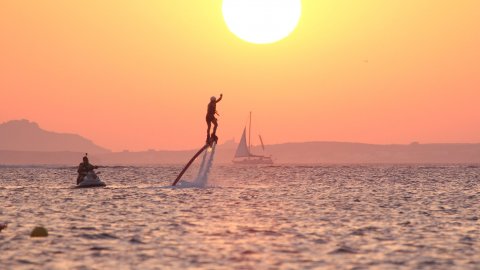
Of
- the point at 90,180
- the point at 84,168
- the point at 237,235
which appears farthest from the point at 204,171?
the point at 237,235

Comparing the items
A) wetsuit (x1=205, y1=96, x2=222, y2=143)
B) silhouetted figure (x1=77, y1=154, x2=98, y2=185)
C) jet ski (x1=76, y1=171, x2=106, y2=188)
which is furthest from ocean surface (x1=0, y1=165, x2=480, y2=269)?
jet ski (x1=76, y1=171, x2=106, y2=188)

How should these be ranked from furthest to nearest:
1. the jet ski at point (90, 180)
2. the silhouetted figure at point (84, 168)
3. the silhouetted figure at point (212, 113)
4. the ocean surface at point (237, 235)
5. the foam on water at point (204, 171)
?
the jet ski at point (90, 180), the silhouetted figure at point (84, 168), the foam on water at point (204, 171), the silhouetted figure at point (212, 113), the ocean surface at point (237, 235)

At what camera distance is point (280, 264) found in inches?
1029

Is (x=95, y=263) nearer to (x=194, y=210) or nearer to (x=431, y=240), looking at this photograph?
(x=431, y=240)

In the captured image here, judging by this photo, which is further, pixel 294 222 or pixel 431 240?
pixel 294 222

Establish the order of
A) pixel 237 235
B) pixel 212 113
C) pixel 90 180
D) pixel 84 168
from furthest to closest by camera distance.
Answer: pixel 90 180 < pixel 84 168 < pixel 212 113 < pixel 237 235

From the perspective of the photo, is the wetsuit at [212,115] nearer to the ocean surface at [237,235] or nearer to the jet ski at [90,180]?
the ocean surface at [237,235]

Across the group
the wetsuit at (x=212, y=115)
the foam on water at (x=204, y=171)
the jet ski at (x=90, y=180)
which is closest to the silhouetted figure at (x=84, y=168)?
the jet ski at (x=90, y=180)

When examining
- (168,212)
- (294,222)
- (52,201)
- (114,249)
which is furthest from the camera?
(52,201)

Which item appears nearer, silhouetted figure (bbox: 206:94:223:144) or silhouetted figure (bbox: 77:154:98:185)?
silhouetted figure (bbox: 206:94:223:144)

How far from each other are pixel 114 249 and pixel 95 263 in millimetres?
3128

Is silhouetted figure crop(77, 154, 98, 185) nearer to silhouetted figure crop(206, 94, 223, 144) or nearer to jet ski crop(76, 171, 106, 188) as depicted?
jet ski crop(76, 171, 106, 188)

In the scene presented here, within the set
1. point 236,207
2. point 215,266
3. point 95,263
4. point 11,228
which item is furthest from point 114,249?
point 236,207

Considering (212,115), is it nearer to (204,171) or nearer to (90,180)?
(204,171)
